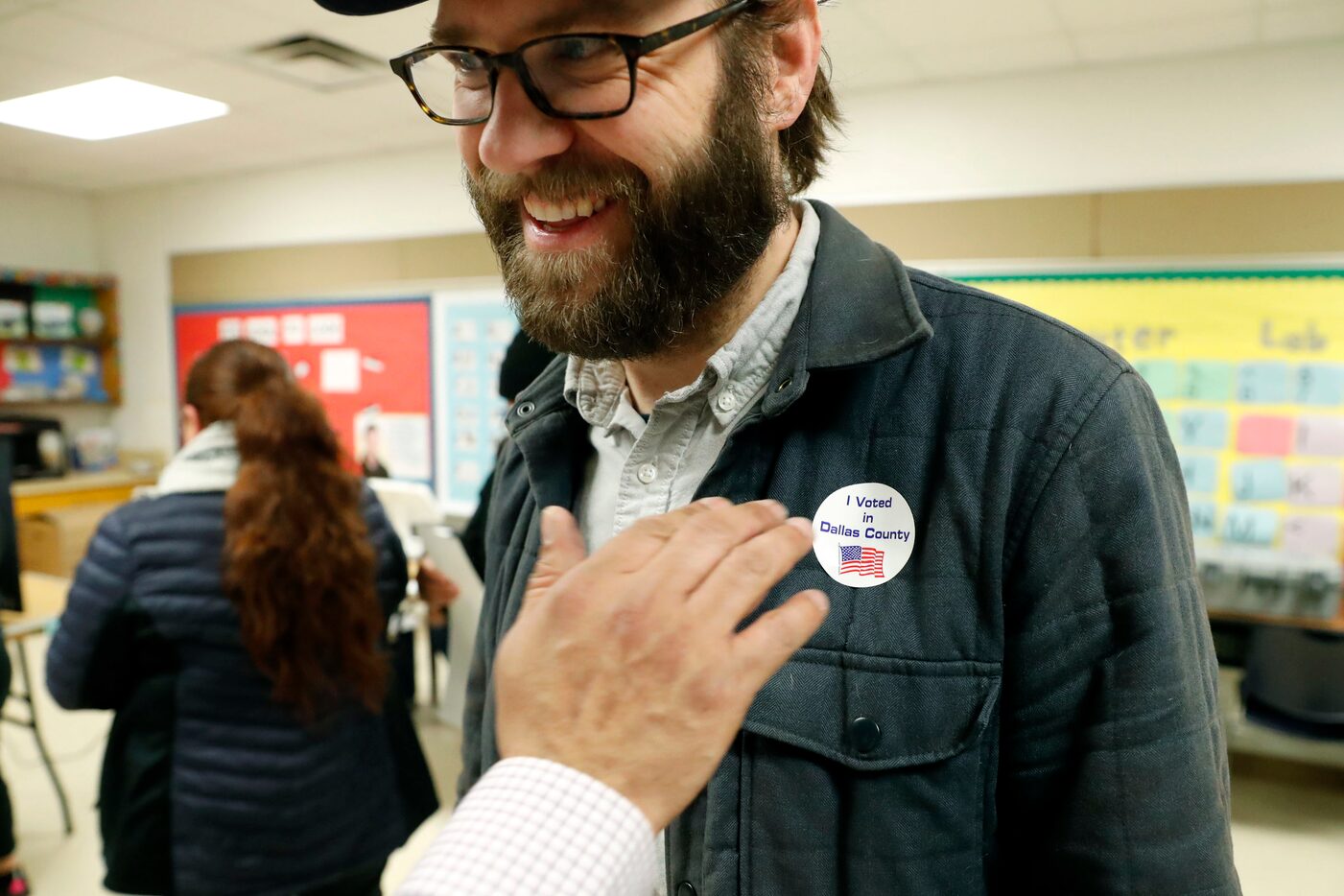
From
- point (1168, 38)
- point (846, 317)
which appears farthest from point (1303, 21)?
point (846, 317)

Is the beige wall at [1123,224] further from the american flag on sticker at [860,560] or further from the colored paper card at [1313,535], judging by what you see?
the american flag on sticker at [860,560]

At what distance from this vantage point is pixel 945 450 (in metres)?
0.84

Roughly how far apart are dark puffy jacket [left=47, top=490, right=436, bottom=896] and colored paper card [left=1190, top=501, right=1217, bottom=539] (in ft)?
11.9

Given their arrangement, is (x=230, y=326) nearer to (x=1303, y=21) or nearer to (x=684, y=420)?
(x=684, y=420)

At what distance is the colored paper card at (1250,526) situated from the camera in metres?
3.77

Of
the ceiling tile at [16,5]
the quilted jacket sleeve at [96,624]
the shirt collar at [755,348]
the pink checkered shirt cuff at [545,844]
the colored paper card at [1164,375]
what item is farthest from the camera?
the colored paper card at [1164,375]

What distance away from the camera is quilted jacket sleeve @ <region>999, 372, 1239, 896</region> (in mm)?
740

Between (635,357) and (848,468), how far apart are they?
0.87ft

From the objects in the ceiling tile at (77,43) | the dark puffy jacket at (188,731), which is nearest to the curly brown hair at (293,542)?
the dark puffy jacket at (188,731)

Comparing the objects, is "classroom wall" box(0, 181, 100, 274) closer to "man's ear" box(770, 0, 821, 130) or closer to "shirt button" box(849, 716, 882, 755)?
"man's ear" box(770, 0, 821, 130)

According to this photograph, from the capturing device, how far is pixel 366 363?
5.70 m

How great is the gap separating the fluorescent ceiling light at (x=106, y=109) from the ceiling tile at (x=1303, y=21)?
4.55 m

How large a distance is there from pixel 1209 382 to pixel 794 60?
11.5 ft

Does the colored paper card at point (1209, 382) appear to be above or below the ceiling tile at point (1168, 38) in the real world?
below
